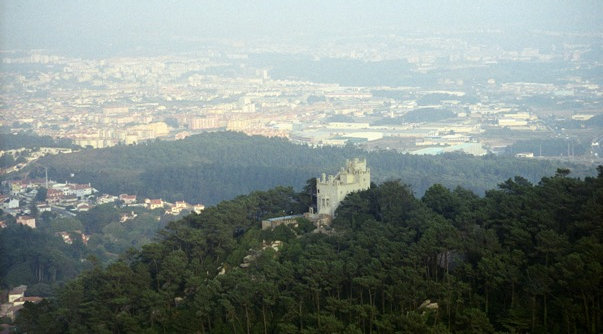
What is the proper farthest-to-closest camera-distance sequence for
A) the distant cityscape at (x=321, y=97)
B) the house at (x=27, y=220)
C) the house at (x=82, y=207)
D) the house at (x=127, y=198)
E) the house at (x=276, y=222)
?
the distant cityscape at (x=321, y=97)
the house at (x=127, y=198)
the house at (x=82, y=207)
the house at (x=27, y=220)
the house at (x=276, y=222)

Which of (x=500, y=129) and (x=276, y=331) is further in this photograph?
(x=500, y=129)

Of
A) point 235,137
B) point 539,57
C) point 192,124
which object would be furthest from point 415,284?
point 539,57

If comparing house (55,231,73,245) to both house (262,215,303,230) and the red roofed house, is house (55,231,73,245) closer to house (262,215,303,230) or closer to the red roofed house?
the red roofed house

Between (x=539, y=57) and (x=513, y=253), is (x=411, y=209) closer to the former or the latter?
(x=513, y=253)

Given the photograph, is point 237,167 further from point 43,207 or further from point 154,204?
point 43,207

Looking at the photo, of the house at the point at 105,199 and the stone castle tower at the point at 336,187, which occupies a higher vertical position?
the stone castle tower at the point at 336,187

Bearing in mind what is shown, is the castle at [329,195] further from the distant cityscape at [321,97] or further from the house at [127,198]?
the distant cityscape at [321,97]

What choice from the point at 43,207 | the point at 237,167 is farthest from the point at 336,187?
the point at 237,167

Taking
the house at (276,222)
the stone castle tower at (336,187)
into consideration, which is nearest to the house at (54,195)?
the house at (276,222)
